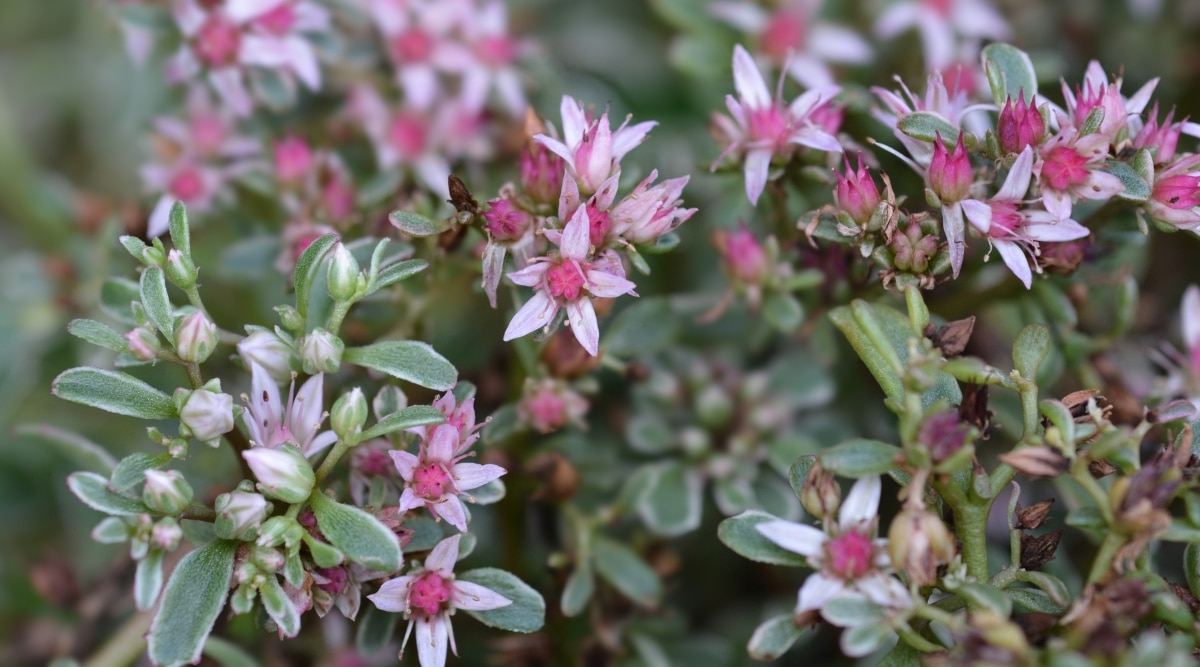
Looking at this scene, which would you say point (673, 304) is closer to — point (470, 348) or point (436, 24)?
point (470, 348)

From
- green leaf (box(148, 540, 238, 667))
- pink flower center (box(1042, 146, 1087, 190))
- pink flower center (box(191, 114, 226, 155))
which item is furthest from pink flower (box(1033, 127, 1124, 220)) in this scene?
pink flower center (box(191, 114, 226, 155))

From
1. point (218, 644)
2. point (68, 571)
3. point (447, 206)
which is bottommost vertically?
point (68, 571)

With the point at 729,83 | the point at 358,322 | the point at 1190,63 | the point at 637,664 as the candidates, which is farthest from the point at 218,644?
the point at 1190,63

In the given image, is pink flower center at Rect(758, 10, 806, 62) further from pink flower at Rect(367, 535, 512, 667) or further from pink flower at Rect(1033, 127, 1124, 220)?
pink flower at Rect(367, 535, 512, 667)

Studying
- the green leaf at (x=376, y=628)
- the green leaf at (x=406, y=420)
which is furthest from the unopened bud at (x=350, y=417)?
the green leaf at (x=376, y=628)

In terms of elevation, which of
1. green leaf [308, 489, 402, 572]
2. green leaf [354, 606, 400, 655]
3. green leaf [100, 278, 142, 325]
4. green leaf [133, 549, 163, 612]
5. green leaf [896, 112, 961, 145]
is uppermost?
green leaf [896, 112, 961, 145]

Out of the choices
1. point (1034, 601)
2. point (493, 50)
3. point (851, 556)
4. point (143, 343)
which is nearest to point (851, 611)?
point (851, 556)
